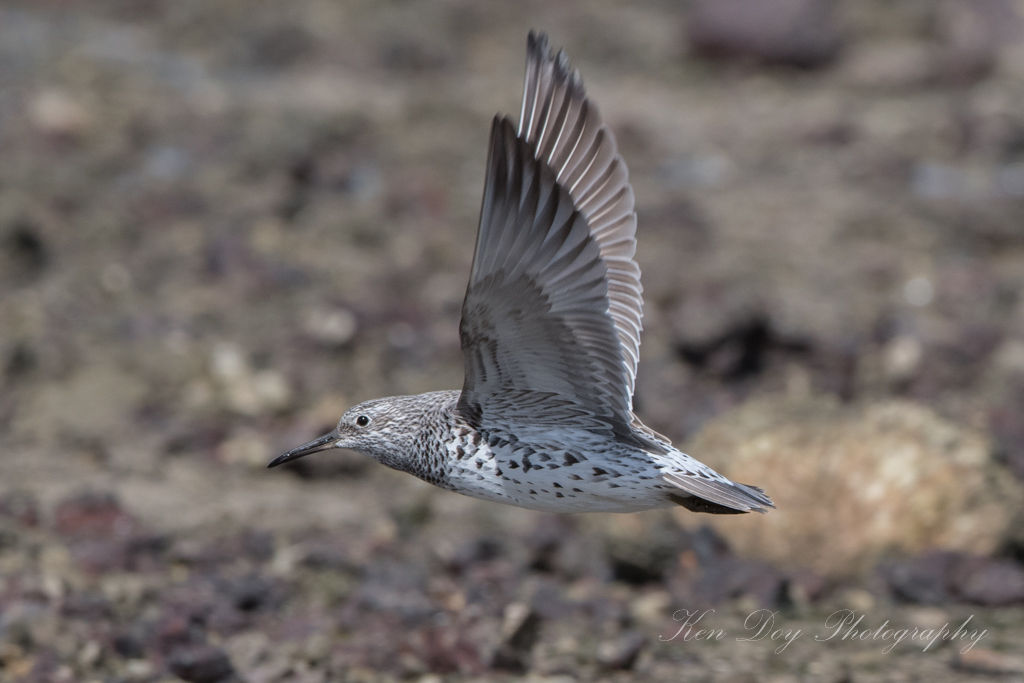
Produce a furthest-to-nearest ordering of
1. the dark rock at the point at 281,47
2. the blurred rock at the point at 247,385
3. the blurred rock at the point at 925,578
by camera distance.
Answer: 1. the dark rock at the point at 281,47
2. the blurred rock at the point at 247,385
3. the blurred rock at the point at 925,578

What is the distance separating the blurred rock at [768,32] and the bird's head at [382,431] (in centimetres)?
1183

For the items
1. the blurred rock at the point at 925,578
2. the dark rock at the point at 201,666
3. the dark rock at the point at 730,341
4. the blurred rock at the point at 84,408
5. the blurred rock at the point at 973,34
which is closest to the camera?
the dark rock at the point at 201,666

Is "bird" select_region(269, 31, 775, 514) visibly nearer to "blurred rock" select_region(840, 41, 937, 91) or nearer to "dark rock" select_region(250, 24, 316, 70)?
"dark rock" select_region(250, 24, 316, 70)

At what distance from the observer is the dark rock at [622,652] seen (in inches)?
224

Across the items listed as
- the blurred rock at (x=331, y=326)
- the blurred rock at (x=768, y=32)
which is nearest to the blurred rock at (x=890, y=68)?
the blurred rock at (x=768, y=32)

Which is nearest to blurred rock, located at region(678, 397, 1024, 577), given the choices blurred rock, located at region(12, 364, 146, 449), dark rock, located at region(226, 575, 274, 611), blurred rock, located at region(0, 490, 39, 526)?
dark rock, located at region(226, 575, 274, 611)

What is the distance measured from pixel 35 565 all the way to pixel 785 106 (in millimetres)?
11511

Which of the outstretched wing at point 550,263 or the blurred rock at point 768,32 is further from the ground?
the blurred rock at point 768,32

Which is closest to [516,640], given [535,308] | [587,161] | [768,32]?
[535,308]

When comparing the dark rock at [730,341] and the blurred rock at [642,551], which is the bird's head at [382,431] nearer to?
the blurred rock at [642,551]

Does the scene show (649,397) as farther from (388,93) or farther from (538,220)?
(388,93)

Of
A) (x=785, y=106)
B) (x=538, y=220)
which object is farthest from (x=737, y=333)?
(x=785, y=106)

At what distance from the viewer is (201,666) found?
5.36 metres

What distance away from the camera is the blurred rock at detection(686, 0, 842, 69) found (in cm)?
1559
